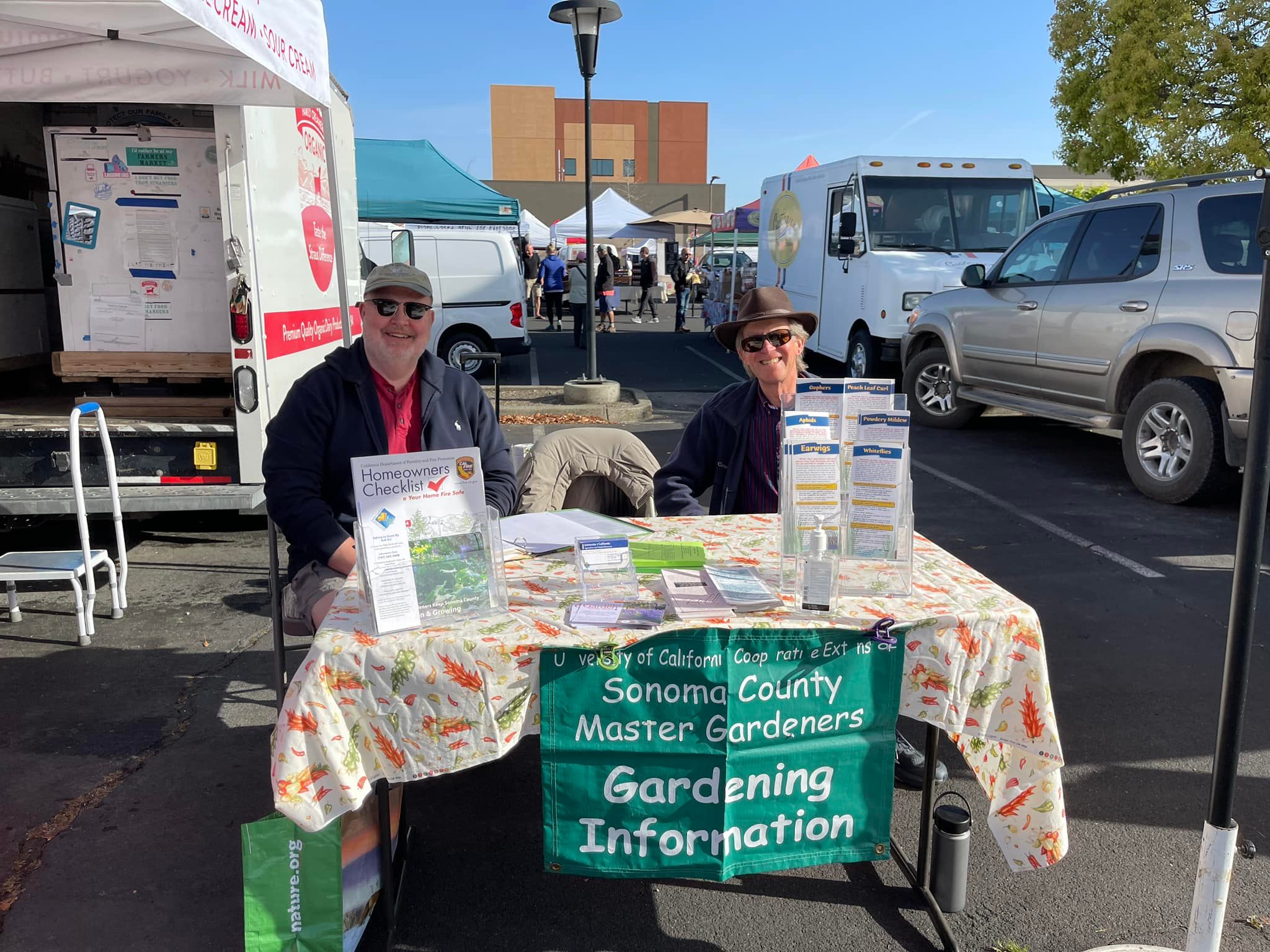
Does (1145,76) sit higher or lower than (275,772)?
higher

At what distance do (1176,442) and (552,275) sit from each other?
17.9 m

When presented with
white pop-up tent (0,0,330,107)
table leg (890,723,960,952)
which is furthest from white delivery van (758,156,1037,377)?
table leg (890,723,960,952)

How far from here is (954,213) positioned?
10.9 metres

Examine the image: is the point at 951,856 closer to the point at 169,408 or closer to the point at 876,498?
Answer: the point at 876,498

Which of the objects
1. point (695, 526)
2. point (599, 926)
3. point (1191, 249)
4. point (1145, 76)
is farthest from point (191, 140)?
point (1145, 76)

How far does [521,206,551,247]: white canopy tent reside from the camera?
2806 cm

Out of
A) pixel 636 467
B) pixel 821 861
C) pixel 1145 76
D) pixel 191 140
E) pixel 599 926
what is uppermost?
pixel 1145 76

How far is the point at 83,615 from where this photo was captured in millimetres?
4324

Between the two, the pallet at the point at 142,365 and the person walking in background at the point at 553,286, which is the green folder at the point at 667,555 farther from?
the person walking in background at the point at 553,286

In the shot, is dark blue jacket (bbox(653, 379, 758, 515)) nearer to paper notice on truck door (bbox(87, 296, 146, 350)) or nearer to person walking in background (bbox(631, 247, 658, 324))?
paper notice on truck door (bbox(87, 296, 146, 350))

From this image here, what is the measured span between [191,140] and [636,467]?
3305 mm

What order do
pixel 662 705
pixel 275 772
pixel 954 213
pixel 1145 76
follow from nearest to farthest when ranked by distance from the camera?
pixel 275 772 → pixel 662 705 → pixel 954 213 → pixel 1145 76

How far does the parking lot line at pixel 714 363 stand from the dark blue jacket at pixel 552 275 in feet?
17.6

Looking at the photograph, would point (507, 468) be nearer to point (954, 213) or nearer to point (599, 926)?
point (599, 926)
